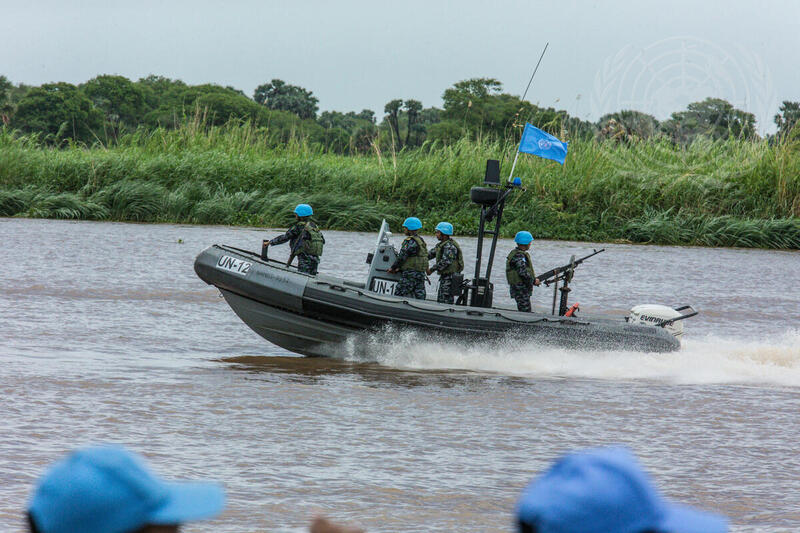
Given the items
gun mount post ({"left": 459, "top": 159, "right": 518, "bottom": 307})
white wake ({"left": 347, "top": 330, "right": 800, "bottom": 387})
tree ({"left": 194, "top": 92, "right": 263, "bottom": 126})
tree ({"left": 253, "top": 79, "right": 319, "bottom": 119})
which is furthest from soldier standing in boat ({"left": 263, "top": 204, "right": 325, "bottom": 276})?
tree ({"left": 253, "top": 79, "right": 319, "bottom": 119})

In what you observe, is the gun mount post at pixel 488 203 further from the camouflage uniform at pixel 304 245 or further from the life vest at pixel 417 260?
the camouflage uniform at pixel 304 245


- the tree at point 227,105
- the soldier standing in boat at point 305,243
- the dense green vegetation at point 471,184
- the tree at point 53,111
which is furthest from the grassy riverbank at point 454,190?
the tree at point 227,105

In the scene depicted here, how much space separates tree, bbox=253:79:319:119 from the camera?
81938 mm

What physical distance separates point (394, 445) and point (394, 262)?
13.9ft

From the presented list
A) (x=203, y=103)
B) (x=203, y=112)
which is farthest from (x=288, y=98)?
(x=203, y=112)

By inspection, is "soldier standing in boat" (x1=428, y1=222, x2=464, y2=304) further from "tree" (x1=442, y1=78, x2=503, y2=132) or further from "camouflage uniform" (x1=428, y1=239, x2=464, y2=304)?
"tree" (x1=442, y1=78, x2=503, y2=132)

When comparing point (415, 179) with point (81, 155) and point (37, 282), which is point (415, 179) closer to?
point (81, 155)

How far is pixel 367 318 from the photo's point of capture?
34.2ft

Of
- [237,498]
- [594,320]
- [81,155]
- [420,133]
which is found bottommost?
[237,498]

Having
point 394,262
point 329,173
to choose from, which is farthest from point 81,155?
point 394,262

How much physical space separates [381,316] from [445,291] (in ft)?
3.13

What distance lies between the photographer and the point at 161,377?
916cm

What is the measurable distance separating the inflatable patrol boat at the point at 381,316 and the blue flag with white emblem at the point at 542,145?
48cm

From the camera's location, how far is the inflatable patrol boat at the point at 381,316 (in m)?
10.4
